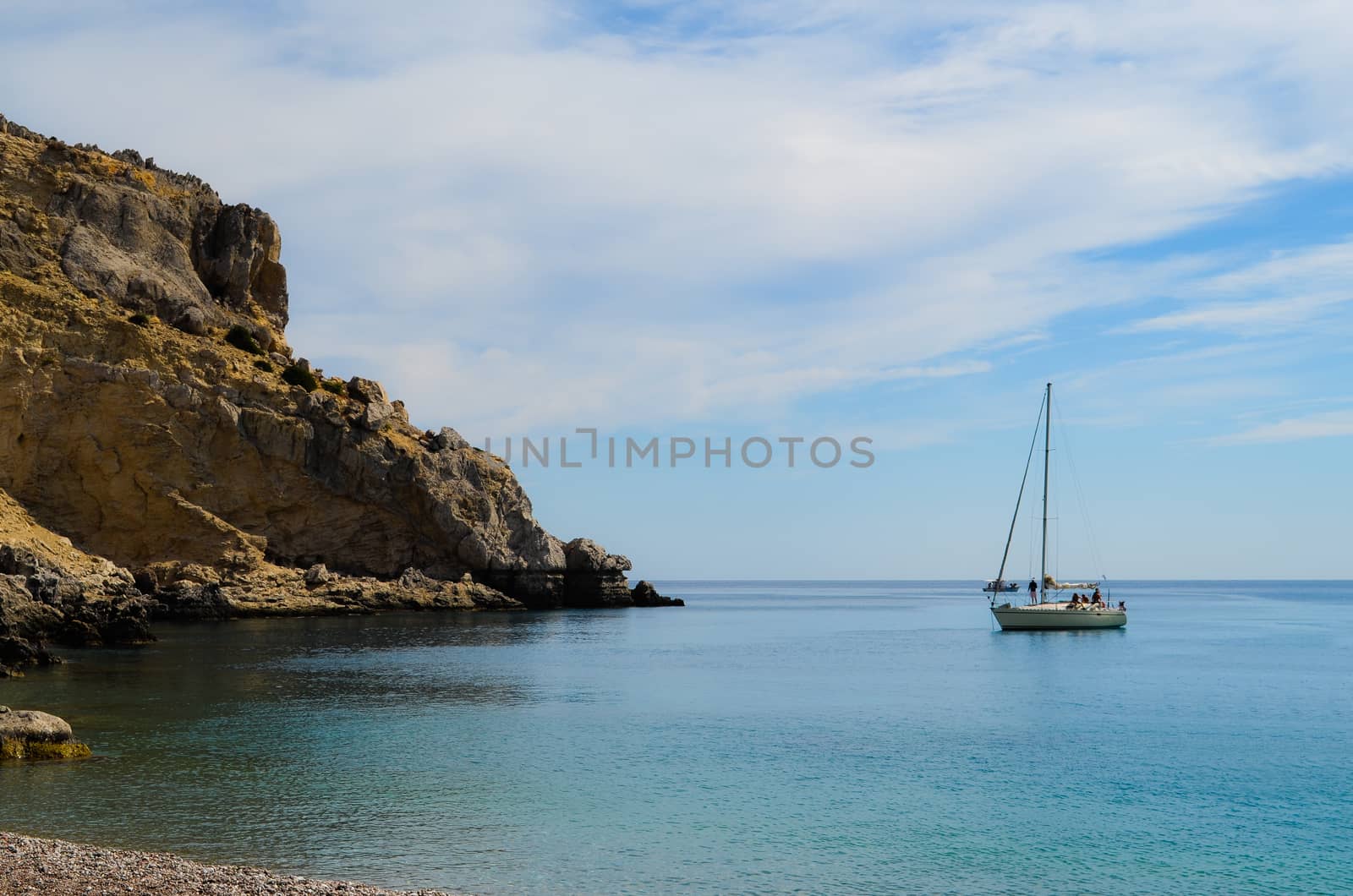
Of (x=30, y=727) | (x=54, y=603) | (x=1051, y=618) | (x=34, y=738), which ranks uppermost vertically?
(x=54, y=603)

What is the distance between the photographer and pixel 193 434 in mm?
73312

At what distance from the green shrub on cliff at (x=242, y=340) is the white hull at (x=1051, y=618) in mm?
56175

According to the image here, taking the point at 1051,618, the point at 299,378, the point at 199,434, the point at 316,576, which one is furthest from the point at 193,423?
the point at 1051,618

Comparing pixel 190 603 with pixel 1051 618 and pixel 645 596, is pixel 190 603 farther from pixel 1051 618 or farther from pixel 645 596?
pixel 645 596

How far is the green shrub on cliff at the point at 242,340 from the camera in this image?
82.0 m

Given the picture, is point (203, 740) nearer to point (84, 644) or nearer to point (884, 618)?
point (84, 644)

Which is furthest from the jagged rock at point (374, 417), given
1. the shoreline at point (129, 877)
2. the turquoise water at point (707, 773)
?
the shoreline at point (129, 877)

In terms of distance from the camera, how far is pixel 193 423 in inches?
2884

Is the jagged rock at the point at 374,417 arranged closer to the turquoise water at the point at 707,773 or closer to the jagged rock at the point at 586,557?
the jagged rock at the point at 586,557

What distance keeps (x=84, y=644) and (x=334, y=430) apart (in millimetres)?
35234

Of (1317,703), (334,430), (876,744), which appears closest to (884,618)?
(334,430)

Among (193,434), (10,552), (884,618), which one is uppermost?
(193,434)

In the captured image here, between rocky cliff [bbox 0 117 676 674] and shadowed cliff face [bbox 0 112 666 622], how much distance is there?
14 centimetres

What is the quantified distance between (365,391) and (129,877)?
257ft
